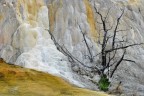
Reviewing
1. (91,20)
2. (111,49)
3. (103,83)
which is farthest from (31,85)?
(91,20)

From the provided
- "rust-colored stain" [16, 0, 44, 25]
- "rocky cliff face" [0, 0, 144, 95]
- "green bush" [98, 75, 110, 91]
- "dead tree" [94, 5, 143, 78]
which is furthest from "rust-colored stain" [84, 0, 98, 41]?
"green bush" [98, 75, 110, 91]

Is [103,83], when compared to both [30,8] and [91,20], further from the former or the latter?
[30,8]

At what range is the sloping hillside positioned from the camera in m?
15.7

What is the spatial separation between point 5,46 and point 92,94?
8.57m

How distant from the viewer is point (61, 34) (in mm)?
24219

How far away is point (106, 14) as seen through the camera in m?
26.0

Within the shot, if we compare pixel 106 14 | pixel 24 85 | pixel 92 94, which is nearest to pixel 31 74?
pixel 24 85

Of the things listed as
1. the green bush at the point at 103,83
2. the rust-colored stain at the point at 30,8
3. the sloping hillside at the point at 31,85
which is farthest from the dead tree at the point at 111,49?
the sloping hillside at the point at 31,85

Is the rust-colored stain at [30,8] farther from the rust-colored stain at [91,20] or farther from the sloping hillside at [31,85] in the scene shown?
the sloping hillside at [31,85]

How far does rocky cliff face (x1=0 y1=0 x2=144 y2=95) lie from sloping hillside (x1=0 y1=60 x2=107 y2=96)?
2.67 metres

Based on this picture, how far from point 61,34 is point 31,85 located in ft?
26.6

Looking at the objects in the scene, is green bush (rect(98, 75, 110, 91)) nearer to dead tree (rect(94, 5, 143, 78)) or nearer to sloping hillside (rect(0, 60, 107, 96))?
dead tree (rect(94, 5, 143, 78))

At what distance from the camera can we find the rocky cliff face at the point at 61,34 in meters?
21.7

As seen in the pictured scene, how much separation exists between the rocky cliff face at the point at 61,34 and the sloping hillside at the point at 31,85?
8.75 feet
